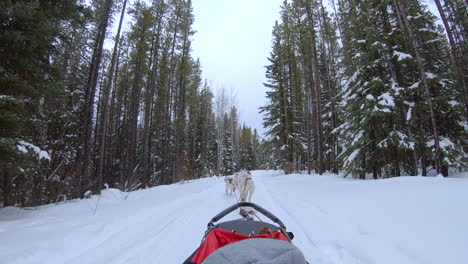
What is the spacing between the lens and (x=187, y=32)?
2011 centimetres

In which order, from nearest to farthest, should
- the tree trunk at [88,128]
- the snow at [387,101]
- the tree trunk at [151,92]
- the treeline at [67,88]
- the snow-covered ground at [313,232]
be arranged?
the snow-covered ground at [313,232] < the treeline at [67,88] < the snow at [387,101] < the tree trunk at [88,128] < the tree trunk at [151,92]

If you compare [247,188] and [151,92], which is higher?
[151,92]

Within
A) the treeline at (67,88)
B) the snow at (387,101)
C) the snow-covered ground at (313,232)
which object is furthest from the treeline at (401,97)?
the treeline at (67,88)

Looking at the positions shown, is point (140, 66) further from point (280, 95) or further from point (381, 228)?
point (381, 228)

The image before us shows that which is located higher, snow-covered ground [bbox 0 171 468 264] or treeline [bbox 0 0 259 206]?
treeline [bbox 0 0 259 206]

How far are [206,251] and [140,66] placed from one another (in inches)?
763

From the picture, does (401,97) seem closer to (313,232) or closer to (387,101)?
(387,101)

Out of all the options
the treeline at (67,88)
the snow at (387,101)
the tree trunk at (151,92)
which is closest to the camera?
the treeline at (67,88)

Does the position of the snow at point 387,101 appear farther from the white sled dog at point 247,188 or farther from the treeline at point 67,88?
the treeline at point 67,88

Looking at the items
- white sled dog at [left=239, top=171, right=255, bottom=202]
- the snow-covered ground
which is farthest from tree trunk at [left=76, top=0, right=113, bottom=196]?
white sled dog at [left=239, top=171, right=255, bottom=202]

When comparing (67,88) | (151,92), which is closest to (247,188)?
(151,92)

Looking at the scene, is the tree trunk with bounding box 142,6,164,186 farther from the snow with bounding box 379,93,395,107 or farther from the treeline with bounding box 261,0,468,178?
the snow with bounding box 379,93,395,107

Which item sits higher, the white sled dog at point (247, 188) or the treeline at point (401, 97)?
the treeline at point (401, 97)

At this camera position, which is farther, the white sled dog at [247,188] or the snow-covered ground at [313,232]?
the white sled dog at [247,188]
